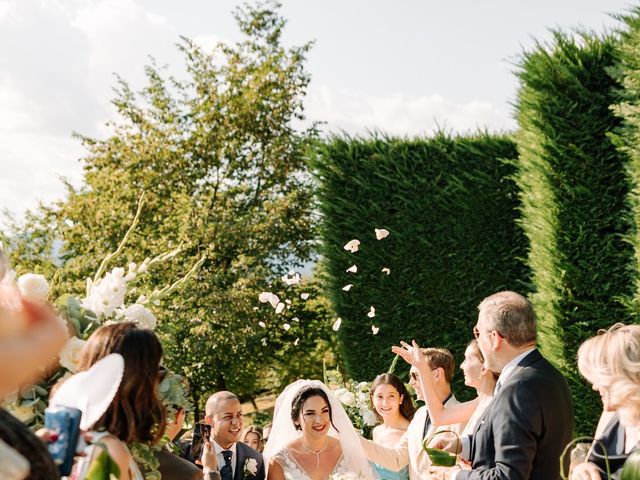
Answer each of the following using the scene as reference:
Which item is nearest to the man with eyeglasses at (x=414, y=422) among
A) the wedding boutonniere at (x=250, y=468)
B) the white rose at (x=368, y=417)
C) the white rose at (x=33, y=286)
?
the white rose at (x=368, y=417)

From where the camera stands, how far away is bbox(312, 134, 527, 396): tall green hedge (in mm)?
10898

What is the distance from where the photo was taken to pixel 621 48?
8242 mm

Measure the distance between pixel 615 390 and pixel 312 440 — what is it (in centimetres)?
296

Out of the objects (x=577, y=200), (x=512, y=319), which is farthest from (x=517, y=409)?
(x=577, y=200)

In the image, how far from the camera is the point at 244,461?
242 inches

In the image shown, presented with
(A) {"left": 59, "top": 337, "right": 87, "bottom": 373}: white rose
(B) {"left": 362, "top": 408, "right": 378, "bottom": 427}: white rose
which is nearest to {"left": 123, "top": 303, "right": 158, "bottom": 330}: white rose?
(A) {"left": 59, "top": 337, "right": 87, "bottom": 373}: white rose

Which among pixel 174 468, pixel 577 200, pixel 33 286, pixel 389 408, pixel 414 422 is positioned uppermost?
pixel 577 200

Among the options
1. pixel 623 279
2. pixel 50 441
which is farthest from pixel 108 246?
pixel 50 441

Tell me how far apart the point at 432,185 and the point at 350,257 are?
1.43 meters

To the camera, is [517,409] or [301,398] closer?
[517,409]

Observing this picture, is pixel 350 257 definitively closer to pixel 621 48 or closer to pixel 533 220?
pixel 533 220

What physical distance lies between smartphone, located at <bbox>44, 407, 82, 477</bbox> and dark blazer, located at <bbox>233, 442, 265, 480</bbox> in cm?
420

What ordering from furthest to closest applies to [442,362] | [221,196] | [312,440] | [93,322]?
[221,196] → [442,362] → [312,440] → [93,322]

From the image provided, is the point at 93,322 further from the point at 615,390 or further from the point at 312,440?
the point at 312,440
